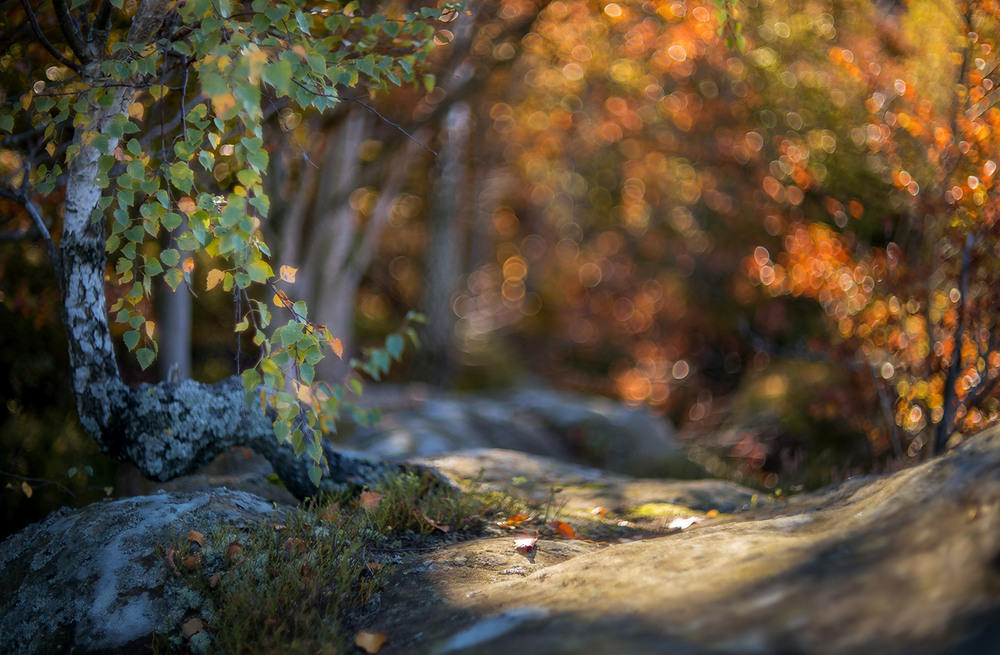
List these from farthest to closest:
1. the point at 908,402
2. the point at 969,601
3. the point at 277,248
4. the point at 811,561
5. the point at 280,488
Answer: the point at 277,248 → the point at 908,402 → the point at 280,488 → the point at 811,561 → the point at 969,601

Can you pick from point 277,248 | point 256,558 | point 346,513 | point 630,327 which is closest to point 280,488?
point 346,513

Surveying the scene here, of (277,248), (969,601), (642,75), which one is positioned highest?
(642,75)

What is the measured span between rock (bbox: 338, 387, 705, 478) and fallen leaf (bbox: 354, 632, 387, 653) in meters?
4.66

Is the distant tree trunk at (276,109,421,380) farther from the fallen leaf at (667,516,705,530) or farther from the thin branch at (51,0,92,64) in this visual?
the fallen leaf at (667,516,705,530)

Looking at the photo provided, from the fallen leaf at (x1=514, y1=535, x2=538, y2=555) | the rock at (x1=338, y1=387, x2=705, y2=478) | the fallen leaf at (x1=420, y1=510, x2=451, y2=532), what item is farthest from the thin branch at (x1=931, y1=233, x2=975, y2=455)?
the fallen leaf at (x1=420, y1=510, x2=451, y2=532)

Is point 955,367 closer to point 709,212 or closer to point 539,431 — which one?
point 539,431

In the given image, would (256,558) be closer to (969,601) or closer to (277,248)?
(969,601)

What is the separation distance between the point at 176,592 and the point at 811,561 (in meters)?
2.55

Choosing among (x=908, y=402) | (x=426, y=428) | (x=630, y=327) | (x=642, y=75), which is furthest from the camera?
(x=630, y=327)

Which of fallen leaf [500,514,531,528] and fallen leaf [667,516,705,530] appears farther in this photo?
fallen leaf [667,516,705,530]

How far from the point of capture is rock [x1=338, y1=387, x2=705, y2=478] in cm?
772

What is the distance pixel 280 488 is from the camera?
433 cm

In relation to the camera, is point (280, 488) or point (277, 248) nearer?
point (280, 488)

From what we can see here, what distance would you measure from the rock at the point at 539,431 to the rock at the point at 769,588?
4.46 m
